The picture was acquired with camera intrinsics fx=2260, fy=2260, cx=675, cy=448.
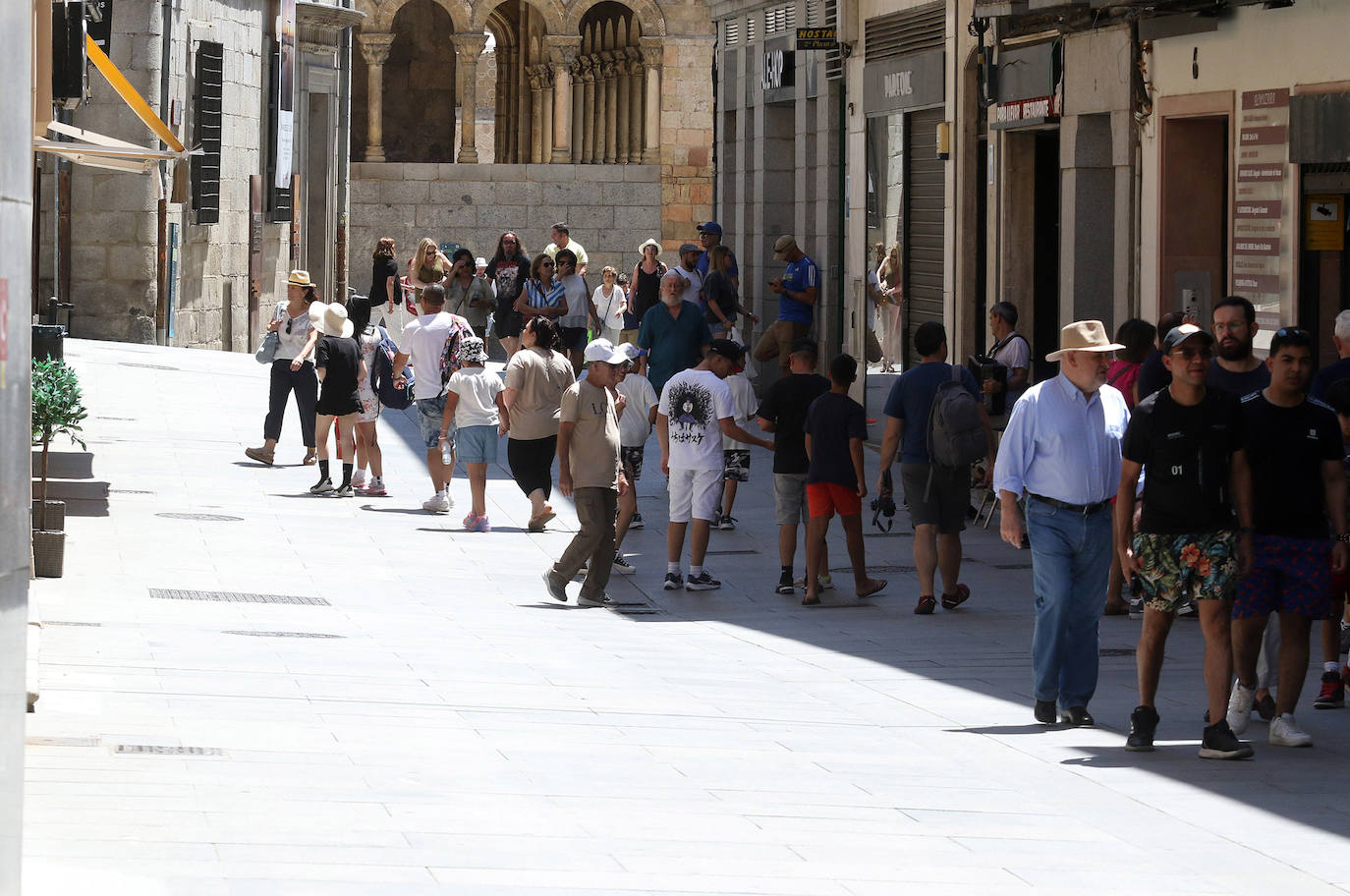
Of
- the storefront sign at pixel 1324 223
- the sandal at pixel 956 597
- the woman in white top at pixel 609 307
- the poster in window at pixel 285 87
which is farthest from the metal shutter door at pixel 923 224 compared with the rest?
the poster in window at pixel 285 87

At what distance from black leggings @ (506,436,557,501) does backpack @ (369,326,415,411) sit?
2096 millimetres

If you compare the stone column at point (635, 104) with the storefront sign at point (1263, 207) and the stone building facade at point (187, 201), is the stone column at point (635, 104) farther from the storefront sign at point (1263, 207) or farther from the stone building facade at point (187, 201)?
the storefront sign at point (1263, 207)

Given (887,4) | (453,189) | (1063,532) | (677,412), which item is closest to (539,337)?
(677,412)

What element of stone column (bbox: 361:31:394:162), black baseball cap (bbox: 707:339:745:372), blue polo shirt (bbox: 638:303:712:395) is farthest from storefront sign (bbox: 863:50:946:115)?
stone column (bbox: 361:31:394:162)

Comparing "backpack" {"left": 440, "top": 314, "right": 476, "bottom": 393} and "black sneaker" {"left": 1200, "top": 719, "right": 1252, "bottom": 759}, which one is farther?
Answer: "backpack" {"left": 440, "top": 314, "right": 476, "bottom": 393}

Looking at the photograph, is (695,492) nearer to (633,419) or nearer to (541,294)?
(633,419)

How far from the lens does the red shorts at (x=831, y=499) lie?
13359 mm

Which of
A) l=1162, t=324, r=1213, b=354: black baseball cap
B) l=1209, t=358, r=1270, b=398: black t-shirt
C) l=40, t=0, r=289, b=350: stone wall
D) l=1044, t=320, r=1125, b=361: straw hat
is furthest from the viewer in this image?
l=40, t=0, r=289, b=350: stone wall

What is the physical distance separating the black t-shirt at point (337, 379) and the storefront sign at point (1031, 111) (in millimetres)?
6355

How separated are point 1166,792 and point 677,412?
640 cm

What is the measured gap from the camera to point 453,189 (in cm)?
4091

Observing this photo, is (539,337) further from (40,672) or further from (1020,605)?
(40,672)

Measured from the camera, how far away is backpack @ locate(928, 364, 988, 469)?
12.7 metres

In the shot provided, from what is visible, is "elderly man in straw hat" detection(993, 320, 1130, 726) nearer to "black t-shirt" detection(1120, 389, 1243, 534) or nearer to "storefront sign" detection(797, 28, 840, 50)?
"black t-shirt" detection(1120, 389, 1243, 534)
